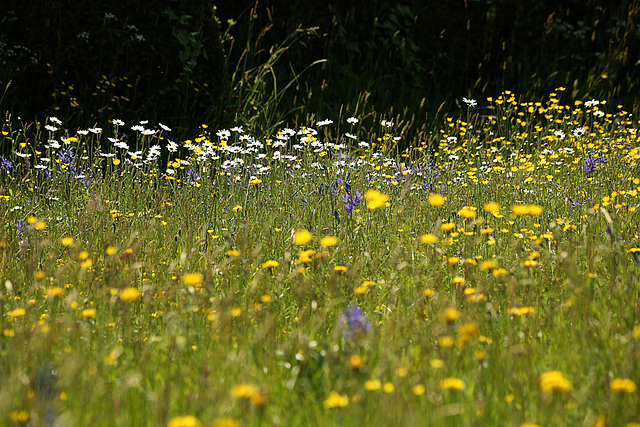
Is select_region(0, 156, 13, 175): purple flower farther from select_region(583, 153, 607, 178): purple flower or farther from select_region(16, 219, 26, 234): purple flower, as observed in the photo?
select_region(583, 153, 607, 178): purple flower

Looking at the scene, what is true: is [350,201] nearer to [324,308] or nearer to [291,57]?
[324,308]

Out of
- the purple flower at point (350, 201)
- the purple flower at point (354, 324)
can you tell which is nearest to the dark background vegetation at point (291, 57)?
the purple flower at point (350, 201)

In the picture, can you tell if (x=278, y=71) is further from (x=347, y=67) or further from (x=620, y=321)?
(x=620, y=321)

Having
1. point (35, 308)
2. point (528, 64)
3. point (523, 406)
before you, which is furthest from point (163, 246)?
point (528, 64)

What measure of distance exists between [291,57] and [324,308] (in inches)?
219

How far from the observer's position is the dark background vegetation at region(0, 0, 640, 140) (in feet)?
18.2

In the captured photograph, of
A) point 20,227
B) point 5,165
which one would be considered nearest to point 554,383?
point 20,227

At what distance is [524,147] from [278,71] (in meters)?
2.76

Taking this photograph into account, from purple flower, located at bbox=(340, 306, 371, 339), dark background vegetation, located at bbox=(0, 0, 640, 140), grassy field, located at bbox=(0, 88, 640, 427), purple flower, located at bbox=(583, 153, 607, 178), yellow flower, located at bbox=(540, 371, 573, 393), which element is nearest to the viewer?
yellow flower, located at bbox=(540, 371, 573, 393)

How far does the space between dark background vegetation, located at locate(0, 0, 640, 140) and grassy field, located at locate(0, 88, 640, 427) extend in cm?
166

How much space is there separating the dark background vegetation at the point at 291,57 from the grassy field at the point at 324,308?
1.66 metres

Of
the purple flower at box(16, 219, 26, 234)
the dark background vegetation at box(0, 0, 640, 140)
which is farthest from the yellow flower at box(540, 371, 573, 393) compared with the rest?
the dark background vegetation at box(0, 0, 640, 140)

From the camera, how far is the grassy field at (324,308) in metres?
1.68

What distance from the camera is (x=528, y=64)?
7.85m
